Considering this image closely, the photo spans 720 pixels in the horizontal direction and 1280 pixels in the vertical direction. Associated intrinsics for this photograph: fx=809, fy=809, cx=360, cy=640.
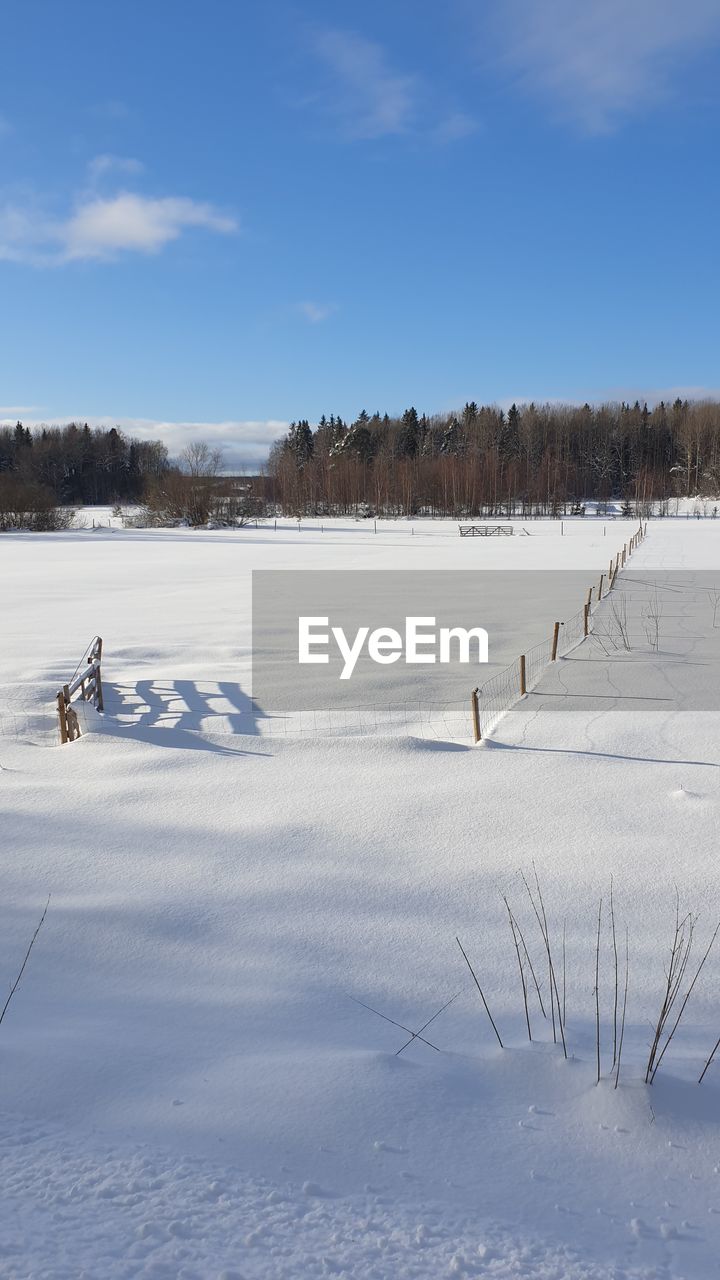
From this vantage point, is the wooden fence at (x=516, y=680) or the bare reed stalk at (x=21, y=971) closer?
the bare reed stalk at (x=21, y=971)

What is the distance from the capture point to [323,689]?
9328 millimetres

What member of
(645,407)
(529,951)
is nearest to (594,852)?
(529,951)

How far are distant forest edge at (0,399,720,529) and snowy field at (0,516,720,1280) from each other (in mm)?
54502

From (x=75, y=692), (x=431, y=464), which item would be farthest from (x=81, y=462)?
(x=75, y=692)

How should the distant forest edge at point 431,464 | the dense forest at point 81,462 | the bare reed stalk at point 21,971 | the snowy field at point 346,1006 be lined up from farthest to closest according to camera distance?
1. the dense forest at point 81,462
2. the distant forest edge at point 431,464
3. the bare reed stalk at point 21,971
4. the snowy field at point 346,1006

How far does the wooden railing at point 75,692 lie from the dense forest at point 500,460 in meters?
61.4

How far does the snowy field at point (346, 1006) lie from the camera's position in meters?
1.93

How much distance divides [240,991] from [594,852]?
7.28 ft

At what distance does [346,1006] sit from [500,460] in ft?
262

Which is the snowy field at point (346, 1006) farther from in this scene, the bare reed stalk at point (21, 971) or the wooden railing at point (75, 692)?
the wooden railing at point (75, 692)

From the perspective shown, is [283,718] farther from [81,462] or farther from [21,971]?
[81,462]

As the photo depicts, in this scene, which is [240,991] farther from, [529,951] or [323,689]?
[323,689]

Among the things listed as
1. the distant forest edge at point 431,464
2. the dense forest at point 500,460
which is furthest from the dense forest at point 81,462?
the dense forest at point 500,460

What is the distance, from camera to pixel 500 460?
79.4 metres
